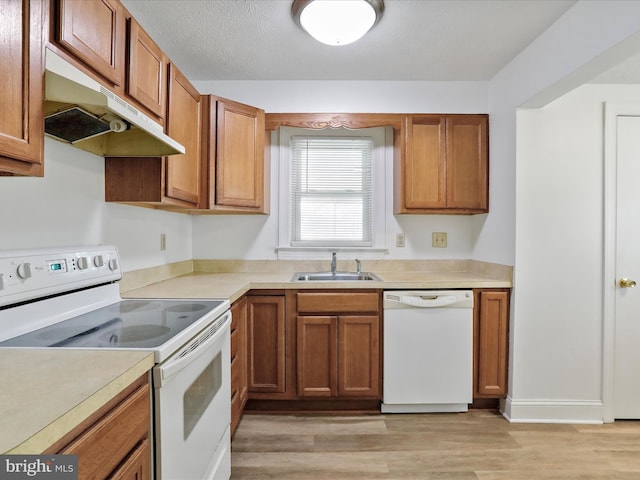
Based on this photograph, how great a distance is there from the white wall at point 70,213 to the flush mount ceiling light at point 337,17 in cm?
126

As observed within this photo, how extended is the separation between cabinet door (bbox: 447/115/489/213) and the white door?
796mm

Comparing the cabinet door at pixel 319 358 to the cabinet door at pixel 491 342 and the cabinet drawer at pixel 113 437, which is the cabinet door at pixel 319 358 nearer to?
the cabinet door at pixel 491 342

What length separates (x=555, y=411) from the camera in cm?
226

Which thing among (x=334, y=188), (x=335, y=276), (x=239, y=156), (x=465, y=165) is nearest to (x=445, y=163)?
(x=465, y=165)

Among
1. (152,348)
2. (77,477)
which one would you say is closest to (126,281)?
(152,348)

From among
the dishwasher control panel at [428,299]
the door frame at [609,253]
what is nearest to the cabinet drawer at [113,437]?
the dishwasher control panel at [428,299]

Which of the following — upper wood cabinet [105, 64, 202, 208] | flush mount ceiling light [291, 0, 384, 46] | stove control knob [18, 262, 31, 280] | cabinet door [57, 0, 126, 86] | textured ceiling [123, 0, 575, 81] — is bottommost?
stove control knob [18, 262, 31, 280]

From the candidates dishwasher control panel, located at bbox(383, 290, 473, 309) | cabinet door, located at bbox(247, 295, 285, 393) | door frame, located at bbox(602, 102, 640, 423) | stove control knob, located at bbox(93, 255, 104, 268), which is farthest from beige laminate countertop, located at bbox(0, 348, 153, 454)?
door frame, located at bbox(602, 102, 640, 423)

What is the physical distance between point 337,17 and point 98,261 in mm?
1614

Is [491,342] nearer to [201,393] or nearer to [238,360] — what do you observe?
[238,360]

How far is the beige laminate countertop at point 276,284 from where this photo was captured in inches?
74.2

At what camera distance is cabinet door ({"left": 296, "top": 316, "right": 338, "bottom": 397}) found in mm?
2301

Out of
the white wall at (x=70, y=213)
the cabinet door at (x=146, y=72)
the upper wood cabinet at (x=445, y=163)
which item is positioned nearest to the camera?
the white wall at (x=70, y=213)

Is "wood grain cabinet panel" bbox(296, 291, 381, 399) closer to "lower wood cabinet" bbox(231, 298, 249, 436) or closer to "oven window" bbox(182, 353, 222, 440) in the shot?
"lower wood cabinet" bbox(231, 298, 249, 436)
